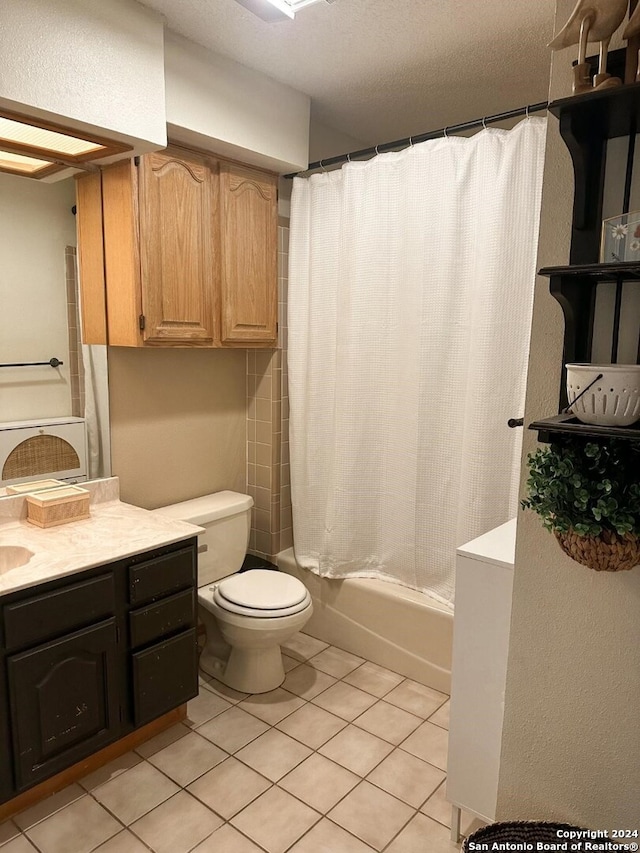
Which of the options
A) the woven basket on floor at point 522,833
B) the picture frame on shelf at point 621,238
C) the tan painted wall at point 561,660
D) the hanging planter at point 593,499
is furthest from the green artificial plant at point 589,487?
the woven basket on floor at point 522,833

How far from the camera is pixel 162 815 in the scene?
1.86m

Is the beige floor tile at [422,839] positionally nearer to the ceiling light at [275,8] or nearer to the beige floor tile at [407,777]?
the beige floor tile at [407,777]

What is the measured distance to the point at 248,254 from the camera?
266 centimetres

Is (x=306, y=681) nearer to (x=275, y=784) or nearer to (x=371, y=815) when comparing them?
(x=275, y=784)

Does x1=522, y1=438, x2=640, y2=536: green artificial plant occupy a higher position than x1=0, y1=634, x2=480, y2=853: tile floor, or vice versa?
x1=522, y1=438, x2=640, y2=536: green artificial plant

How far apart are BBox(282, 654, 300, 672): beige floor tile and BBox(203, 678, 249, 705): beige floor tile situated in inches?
10.1

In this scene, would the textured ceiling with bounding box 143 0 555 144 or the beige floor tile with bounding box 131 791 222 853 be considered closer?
the beige floor tile with bounding box 131 791 222 853

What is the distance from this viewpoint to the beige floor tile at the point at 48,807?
6.00ft

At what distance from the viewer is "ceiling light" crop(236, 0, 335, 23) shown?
1.60m

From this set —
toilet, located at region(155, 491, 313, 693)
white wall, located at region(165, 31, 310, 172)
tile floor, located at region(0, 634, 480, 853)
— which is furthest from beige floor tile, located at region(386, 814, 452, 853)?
white wall, located at region(165, 31, 310, 172)

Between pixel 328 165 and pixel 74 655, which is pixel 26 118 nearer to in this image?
pixel 328 165

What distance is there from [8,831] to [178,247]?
2058 millimetres

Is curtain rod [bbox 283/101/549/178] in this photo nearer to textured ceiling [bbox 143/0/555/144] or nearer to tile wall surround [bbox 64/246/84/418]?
textured ceiling [bbox 143/0/555/144]

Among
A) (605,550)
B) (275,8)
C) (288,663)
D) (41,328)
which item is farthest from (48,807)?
(275,8)
